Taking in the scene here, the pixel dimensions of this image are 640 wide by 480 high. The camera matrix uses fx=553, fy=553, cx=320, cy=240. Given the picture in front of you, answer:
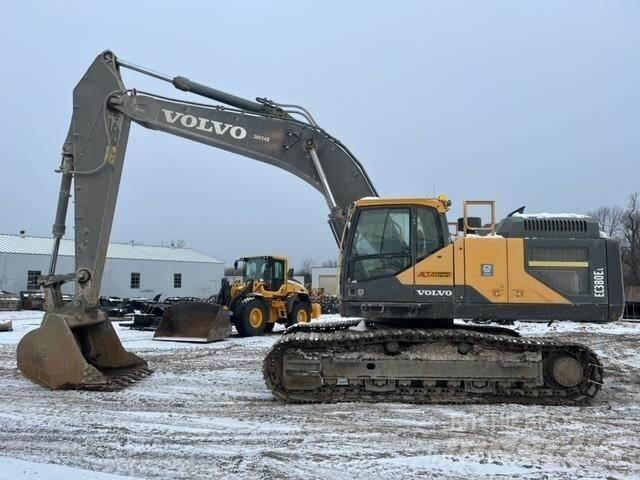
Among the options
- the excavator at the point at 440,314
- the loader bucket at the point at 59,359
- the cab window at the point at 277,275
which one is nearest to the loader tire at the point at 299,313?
the cab window at the point at 277,275

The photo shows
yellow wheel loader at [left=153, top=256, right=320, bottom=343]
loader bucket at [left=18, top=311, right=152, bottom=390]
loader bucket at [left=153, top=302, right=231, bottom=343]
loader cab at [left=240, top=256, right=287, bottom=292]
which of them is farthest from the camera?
loader cab at [left=240, top=256, right=287, bottom=292]

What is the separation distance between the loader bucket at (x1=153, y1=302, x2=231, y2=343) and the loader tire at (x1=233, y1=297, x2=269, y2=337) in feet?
4.03

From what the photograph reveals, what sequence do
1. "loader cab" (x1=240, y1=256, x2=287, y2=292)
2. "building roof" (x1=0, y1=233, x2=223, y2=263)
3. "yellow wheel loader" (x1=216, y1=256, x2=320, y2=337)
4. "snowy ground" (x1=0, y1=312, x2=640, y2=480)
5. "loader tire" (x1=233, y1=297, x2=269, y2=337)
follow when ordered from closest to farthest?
"snowy ground" (x1=0, y1=312, x2=640, y2=480) < "loader tire" (x1=233, y1=297, x2=269, y2=337) < "yellow wheel loader" (x1=216, y1=256, x2=320, y2=337) < "loader cab" (x1=240, y1=256, x2=287, y2=292) < "building roof" (x1=0, y1=233, x2=223, y2=263)

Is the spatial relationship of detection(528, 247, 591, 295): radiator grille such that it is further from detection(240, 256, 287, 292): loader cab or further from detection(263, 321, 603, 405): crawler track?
detection(240, 256, 287, 292): loader cab

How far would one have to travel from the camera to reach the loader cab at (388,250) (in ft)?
25.1

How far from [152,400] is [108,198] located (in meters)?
3.42

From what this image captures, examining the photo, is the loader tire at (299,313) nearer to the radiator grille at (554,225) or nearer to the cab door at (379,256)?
the cab door at (379,256)

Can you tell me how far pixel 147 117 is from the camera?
9297 mm

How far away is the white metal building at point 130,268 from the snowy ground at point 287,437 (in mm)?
31228

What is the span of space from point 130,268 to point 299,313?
3325 centimetres

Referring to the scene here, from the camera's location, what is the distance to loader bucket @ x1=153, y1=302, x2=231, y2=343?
1521cm

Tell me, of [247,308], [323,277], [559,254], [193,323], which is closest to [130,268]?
[323,277]

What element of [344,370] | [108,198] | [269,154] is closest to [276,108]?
[269,154]

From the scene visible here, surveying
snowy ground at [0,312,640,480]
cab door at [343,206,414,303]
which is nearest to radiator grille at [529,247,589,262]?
cab door at [343,206,414,303]
